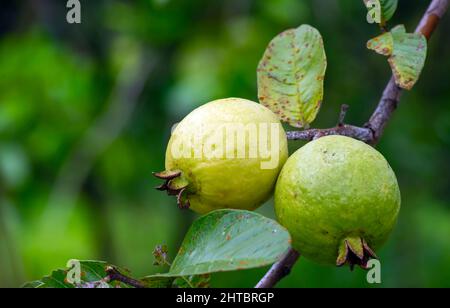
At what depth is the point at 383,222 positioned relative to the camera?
3.24ft

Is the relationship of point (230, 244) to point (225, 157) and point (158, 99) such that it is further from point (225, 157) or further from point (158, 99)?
point (158, 99)

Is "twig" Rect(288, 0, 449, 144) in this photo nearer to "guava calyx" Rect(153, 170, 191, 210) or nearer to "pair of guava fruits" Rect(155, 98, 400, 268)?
"pair of guava fruits" Rect(155, 98, 400, 268)

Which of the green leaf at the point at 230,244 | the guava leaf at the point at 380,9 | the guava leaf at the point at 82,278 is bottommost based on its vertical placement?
the guava leaf at the point at 82,278

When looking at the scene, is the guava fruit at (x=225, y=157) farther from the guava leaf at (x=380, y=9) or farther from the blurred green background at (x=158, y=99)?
the blurred green background at (x=158, y=99)

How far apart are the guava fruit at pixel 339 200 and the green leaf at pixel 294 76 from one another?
17 cm

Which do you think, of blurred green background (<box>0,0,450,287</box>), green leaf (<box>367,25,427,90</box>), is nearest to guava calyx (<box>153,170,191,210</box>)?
green leaf (<box>367,25,427,90</box>)

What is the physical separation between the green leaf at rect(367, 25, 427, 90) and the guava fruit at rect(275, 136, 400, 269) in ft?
0.57

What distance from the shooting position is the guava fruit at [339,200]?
957 millimetres

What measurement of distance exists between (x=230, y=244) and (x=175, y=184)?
0.19 m

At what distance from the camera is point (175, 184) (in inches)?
40.9

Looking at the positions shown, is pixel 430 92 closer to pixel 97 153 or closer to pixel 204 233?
pixel 97 153

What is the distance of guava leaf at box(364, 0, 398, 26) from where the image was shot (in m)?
1.23


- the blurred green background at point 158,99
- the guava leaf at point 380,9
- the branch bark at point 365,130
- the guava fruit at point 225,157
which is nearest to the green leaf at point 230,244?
the guava fruit at point 225,157

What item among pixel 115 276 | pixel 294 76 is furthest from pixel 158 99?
pixel 115 276
